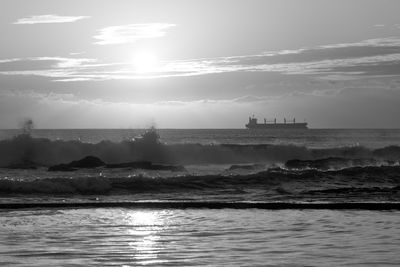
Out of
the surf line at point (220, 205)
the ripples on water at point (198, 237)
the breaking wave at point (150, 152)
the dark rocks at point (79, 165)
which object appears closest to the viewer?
the ripples on water at point (198, 237)

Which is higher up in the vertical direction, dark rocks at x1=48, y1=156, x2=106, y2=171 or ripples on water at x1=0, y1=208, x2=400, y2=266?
dark rocks at x1=48, y1=156, x2=106, y2=171


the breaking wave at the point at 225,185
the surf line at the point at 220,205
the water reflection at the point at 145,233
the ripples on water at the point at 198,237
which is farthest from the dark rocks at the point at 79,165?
the water reflection at the point at 145,233

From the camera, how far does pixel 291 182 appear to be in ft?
92.7

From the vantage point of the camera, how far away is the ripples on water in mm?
10633

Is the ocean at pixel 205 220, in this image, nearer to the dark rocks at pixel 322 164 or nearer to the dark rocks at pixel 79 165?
the dark rocks at pixel 79 165

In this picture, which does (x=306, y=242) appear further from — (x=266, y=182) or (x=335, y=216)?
(x=266, y=182)

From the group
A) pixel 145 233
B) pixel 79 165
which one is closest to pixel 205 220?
pixel 145 233

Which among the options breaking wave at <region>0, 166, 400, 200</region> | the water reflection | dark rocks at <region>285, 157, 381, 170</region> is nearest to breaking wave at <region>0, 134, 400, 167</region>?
dark rocks at <region>285, 157, 381, 170</region>

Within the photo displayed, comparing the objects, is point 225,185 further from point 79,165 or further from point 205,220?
point 79,165

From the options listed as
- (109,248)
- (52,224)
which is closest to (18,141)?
(52,224)

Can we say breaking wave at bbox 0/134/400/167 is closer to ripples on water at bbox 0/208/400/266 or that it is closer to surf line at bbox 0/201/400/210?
surf line at bbox 0/201/400/210

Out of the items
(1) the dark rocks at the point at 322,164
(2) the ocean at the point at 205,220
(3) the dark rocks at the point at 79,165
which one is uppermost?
(3) the dark rocks at the point at 79,165

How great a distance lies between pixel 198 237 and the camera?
12.9 meters

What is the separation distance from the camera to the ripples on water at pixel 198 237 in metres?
10.6
